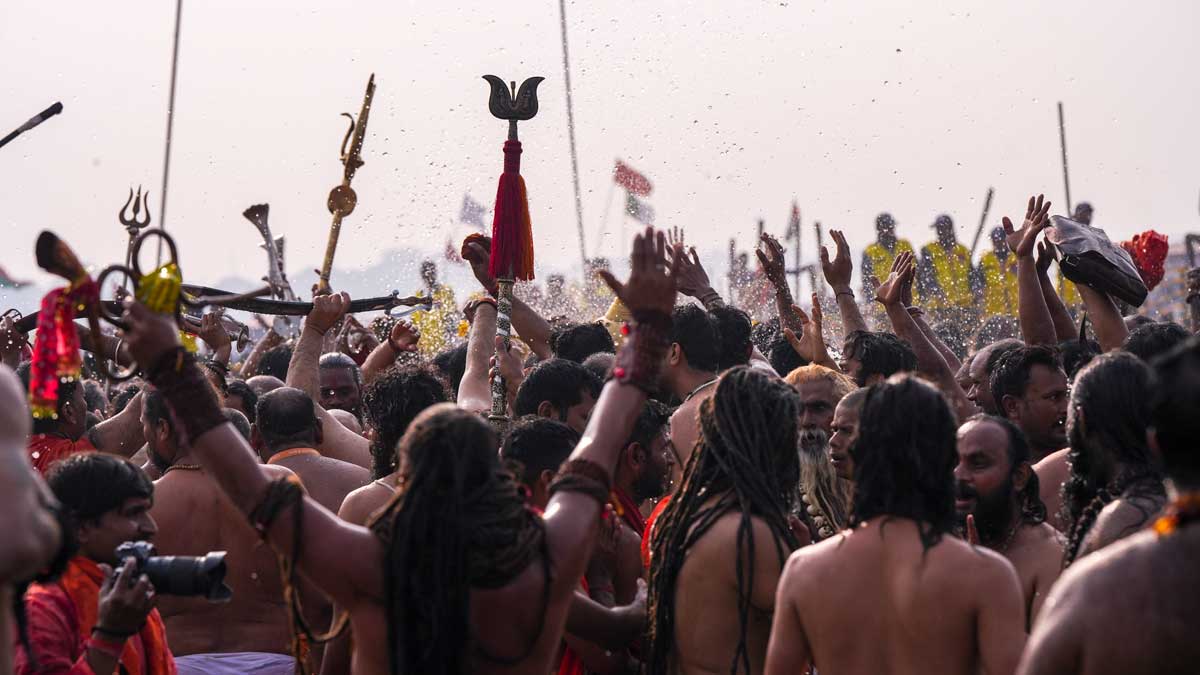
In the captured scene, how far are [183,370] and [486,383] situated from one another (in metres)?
3.72

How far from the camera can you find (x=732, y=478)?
4.34m

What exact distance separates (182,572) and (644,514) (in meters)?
2.93

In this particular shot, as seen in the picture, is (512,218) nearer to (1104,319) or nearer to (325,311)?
(325,311)

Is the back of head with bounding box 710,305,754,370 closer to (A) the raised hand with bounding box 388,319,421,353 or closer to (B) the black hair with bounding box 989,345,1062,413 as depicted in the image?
(B) the black hair with bounding box 989,345,1062,413

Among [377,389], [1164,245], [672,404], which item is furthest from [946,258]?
[377,389]

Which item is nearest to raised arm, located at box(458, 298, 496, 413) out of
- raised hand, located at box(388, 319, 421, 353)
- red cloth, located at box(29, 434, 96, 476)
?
raised hand, located at box(388, 319, 421, 353)

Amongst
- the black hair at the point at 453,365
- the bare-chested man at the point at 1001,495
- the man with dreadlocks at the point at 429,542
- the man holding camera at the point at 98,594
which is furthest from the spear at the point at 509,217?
the man with dreadlocks at the point at 429,542

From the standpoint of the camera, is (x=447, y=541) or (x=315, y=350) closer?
(x=447, y=541)

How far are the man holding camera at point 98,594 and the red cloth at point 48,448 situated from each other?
8.35 feet

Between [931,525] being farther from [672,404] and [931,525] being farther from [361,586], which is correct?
[672,404]

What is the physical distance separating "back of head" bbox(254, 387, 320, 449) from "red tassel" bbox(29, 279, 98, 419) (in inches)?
123

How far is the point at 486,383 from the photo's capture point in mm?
6934

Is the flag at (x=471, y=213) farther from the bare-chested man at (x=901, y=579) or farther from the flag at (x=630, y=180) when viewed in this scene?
the bare-chested man at (x=901, y=579)

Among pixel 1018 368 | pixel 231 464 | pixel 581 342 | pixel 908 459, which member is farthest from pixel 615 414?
pixel 581 342
